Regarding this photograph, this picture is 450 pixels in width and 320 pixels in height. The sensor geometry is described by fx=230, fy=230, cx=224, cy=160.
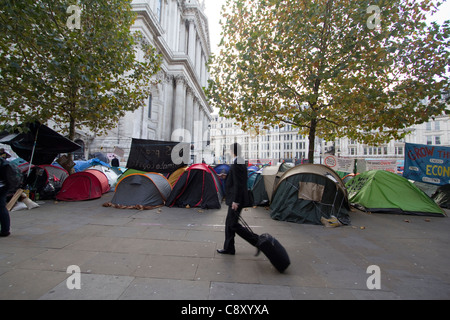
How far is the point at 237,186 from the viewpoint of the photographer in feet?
13.7

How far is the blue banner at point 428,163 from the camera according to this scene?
31.7 ft

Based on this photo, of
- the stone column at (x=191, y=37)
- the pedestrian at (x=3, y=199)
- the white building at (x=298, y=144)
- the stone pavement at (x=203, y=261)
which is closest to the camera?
the stone pavement at (x=203, y=261)

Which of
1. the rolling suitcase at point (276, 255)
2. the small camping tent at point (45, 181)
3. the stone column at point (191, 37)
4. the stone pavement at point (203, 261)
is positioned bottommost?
the stone pavement at point (203, 261)

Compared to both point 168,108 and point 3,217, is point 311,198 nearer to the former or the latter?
point 3,217

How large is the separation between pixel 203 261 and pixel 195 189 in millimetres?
5386

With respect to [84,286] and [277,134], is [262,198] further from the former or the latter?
[277,134]

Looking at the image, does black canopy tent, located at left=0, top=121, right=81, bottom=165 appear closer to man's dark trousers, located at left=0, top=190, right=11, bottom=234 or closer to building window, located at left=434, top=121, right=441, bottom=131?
man's dark trousers, located at left=0, top=190, right=11, bottom=234

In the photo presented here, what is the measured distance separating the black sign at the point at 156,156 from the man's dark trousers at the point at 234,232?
22.4ft

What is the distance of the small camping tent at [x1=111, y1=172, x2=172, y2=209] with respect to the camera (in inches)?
342

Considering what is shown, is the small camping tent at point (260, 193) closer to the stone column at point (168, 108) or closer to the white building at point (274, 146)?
the stone column at point (168, 108)

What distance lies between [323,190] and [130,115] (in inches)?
929

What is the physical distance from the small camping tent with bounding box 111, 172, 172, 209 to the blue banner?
35.3 feet

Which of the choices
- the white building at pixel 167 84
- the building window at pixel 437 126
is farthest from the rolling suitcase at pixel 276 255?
the building window at pixel 437 126

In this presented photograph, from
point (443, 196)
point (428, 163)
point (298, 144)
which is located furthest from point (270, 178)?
point (298, 144)
